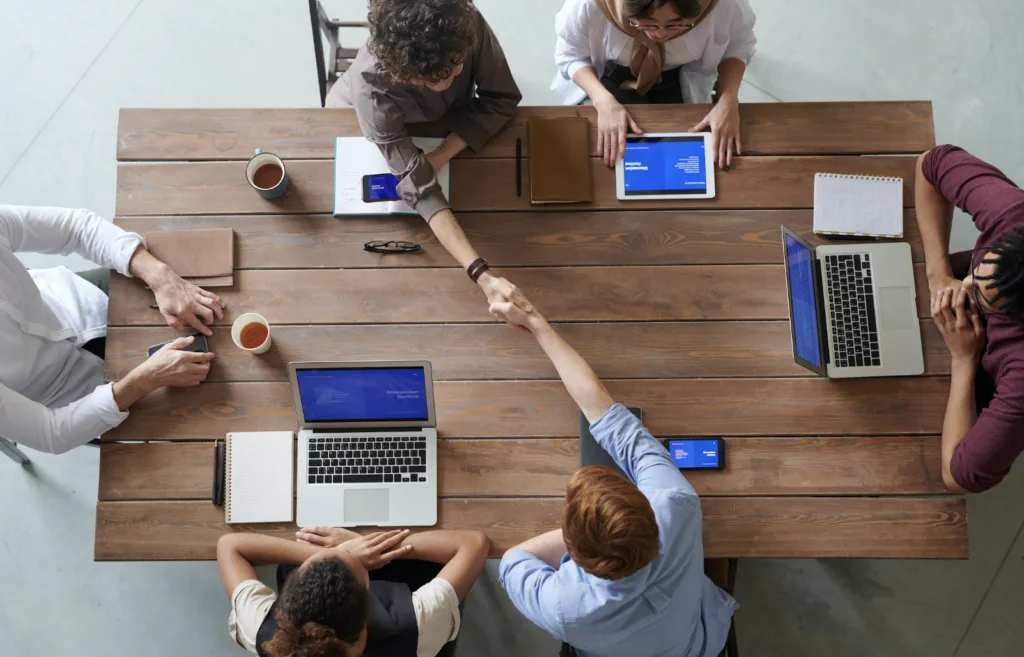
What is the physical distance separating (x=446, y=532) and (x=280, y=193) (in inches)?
39.0

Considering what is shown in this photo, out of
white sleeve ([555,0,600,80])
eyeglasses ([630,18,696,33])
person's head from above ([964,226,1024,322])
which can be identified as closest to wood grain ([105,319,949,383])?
person's head from above ([964,226,1024,322])

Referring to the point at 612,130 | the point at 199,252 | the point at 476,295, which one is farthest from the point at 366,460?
the point at 612,130

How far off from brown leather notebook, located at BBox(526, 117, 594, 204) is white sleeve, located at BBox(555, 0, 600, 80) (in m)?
0.27

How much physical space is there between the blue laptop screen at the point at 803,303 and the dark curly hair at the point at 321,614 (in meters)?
1.22

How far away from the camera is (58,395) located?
2094 mm

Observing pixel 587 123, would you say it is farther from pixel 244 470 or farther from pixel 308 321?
pixel 244 470

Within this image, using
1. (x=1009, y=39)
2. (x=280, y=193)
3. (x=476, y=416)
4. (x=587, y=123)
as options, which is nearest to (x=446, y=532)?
(x=476, y=416)

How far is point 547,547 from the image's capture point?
1.79 m

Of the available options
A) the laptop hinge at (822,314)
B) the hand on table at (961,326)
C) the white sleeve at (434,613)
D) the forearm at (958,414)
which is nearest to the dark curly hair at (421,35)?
the laptop hinge at (822,314)

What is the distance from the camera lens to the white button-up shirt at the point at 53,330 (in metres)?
1.88

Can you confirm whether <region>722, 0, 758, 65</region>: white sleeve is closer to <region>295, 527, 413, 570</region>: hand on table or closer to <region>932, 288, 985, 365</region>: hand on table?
<region>932, 288, 985, 365</region>: hand on table

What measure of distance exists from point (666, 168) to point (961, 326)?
0.84m

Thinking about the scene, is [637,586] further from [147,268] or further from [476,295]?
[147,268]

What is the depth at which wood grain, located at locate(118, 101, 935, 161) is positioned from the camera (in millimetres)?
2061
